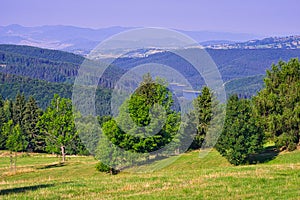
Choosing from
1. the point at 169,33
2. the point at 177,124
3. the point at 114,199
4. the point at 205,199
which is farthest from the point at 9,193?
the point at 177,124

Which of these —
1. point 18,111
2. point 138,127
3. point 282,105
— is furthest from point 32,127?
point 282,105

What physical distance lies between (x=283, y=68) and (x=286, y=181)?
32.5 meters

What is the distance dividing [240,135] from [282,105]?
752 centimetres

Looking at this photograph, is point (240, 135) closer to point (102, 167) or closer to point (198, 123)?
point (102, 167)

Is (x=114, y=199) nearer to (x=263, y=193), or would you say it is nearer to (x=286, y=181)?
(x=263, y=193)

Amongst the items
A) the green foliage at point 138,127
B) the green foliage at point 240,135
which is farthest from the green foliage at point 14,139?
the green foliage at point 240,135

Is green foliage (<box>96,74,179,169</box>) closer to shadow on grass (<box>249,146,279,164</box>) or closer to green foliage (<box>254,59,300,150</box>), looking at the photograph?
shadow on grass (<box>249,146,279,164</box>)

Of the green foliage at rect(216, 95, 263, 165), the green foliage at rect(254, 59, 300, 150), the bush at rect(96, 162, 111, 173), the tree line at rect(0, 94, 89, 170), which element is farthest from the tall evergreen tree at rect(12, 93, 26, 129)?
the green foliage at rect(216, 95, 263, 165)

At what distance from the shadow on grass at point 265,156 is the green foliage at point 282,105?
1.10 meters

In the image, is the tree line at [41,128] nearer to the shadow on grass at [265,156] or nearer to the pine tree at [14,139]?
the pine tree at [14,139]

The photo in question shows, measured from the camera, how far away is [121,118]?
132 ft

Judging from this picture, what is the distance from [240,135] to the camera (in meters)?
44.2

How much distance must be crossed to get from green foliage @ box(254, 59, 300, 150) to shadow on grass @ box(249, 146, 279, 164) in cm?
110

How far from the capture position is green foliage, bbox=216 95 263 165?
43.7 metres
